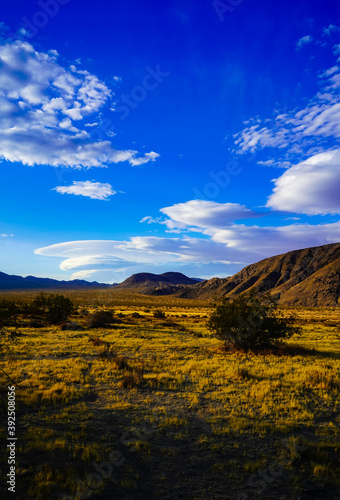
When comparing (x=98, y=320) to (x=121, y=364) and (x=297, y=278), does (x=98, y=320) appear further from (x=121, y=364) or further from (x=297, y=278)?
(x=297, y=278)

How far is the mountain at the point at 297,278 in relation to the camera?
91.4 metres

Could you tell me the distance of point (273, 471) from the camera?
5773mm

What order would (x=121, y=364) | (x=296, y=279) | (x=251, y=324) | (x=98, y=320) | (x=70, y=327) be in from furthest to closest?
(x=296, y=279)
(x=98, y=320)
(x=70, y=327)
(x=251, y=324)
(x=121, y=364)

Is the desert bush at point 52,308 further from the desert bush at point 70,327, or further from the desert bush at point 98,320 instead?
the desert bush at point 70,327

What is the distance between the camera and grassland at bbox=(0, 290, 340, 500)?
5.32 metres

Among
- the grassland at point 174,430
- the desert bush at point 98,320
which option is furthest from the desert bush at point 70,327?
the grassland at point 174,430

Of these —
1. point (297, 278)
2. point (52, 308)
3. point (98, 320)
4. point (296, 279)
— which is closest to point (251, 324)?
point (98, 320)

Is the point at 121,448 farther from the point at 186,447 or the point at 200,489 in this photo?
the point at 200,489

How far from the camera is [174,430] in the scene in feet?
24.9

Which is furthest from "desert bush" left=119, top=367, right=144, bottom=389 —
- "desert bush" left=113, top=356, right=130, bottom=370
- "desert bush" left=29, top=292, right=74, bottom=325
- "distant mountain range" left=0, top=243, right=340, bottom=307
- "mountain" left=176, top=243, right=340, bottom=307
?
"mountain" left=176, top=243, right=340, bottom=307

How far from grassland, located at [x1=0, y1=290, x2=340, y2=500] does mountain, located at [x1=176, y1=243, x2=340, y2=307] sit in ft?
230

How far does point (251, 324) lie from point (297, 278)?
101764mm

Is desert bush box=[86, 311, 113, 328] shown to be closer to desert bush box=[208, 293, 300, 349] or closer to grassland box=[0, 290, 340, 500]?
desert bush box=[208, 293, 300, 349]

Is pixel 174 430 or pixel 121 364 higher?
pixel 174 430
